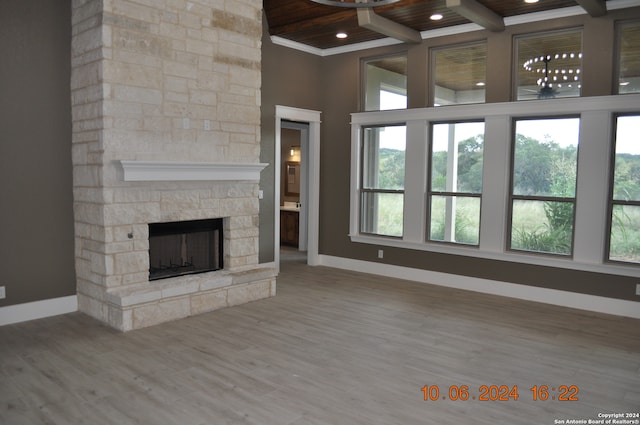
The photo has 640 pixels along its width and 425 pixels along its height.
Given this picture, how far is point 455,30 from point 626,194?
2.94 meters

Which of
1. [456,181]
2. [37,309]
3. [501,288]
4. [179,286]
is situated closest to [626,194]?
[501,288]

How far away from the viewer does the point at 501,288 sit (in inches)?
244

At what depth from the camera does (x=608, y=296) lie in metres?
5.43

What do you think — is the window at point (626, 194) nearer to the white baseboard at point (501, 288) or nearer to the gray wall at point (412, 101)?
the gray wall at point (412, 101)

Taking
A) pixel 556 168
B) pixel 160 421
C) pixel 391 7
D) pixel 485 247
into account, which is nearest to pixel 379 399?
pixel 160 421

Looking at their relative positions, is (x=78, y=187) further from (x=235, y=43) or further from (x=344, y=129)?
(x=344, y=129)

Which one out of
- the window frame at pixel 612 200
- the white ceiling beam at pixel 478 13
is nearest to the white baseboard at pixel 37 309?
the white ceiling beam at pixel 478 13

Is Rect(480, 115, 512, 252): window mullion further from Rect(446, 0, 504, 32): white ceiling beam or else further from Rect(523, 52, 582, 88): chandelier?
Rect(446, 0, 504, 32): white ceiling beam

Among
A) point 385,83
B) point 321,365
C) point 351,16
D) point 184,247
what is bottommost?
point 321,365

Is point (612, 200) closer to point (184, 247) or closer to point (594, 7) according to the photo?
point (594, 7)

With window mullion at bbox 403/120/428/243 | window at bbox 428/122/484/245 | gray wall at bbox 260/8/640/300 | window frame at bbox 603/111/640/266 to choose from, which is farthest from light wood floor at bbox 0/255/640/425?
window mullion at bbox 403/120/428/243

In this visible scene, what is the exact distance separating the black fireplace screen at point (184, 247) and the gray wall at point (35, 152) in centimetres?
87

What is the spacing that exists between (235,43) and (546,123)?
12.5ft

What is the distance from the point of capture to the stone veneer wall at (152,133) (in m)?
4.64
